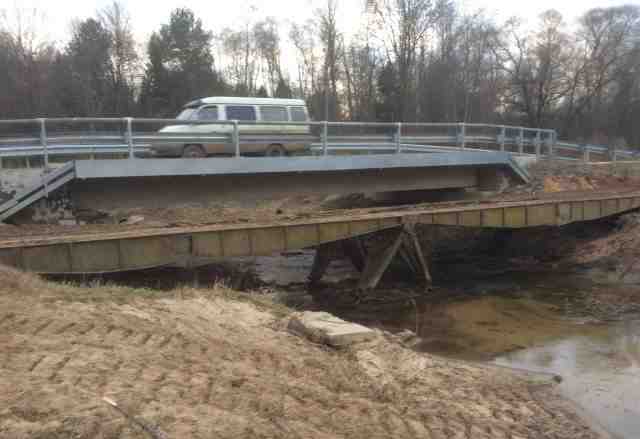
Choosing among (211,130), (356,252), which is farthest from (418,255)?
(211,130)

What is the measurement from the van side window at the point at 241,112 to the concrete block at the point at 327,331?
35.1 ft

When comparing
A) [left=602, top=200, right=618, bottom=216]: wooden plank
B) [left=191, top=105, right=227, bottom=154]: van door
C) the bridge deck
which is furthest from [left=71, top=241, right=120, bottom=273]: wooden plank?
[left=602, top=200, right=618, bottom=216]: wooden plank

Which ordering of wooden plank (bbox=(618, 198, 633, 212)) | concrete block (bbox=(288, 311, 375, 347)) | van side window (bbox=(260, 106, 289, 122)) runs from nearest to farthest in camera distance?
concrete block (bbox=(288, 311, 375, 347)), van side window (bbox=(260, 106, 289, 122)), wooden plank (bbox=(618, 198, 633, 212))

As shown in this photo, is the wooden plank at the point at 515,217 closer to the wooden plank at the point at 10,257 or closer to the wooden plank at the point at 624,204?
the wooden plank at the point at 624,204

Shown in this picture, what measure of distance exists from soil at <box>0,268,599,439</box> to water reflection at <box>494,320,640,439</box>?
20.0 inches

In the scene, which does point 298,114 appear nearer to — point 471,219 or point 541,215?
point 471,219

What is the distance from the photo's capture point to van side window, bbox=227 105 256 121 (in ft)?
55.8

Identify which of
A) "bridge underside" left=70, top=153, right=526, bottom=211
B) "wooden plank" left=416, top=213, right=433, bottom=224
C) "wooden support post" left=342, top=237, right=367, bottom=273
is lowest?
"wooden support post" left=342, top=237, right=367, bottom=273

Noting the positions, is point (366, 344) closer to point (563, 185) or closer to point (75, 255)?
point (75, 255)

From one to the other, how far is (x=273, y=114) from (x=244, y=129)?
1667 mm

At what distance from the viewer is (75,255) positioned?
33.1 feet

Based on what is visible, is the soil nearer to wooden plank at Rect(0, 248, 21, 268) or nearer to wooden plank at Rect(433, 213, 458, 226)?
wooden plank at Rect(0, 248, 21, 268)

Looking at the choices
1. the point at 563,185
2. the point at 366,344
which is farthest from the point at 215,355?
the point at 563,185

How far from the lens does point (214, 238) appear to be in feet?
37.5
